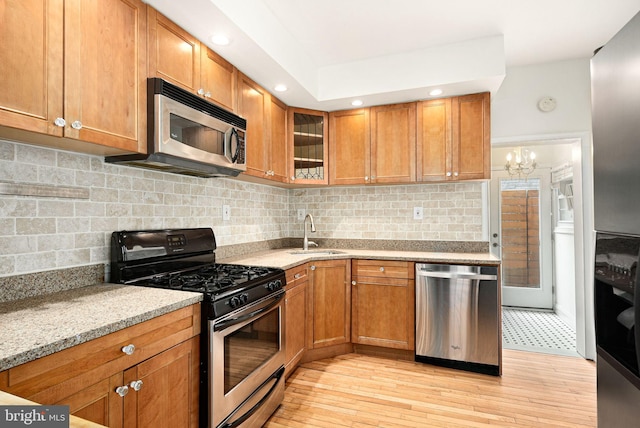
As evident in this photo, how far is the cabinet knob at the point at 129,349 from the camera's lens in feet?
3.87

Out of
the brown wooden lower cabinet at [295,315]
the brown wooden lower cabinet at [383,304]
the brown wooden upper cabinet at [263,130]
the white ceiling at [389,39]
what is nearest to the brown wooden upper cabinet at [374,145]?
the white ceiling at [389,39]

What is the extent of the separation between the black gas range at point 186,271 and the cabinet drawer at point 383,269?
3.42 ft

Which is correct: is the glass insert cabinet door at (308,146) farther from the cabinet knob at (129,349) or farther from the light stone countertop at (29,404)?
the light stone countertop at (29,404)

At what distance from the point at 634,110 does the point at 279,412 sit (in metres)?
2.33

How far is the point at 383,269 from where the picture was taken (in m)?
2.98

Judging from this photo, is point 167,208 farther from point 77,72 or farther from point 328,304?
point 328,304

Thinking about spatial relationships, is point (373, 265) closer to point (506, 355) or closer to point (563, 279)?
point (506, 355)

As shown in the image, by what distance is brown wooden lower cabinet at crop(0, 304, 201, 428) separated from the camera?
958 mm

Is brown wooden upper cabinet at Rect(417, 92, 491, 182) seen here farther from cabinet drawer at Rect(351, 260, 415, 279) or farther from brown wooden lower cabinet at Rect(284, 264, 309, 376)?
brown wooden lower cabinet at Rect(284, 264, 309, 376)

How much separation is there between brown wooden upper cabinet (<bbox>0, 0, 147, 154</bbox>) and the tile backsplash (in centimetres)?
19

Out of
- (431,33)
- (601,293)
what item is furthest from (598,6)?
(601,293)

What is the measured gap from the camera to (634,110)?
102 centimetres

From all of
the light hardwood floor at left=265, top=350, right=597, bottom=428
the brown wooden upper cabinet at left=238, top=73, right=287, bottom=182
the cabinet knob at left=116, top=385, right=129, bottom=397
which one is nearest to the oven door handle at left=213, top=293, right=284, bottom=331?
the cabinet knob at left=116, top=385, right=129, bottom=397

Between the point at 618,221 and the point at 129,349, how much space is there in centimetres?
172
